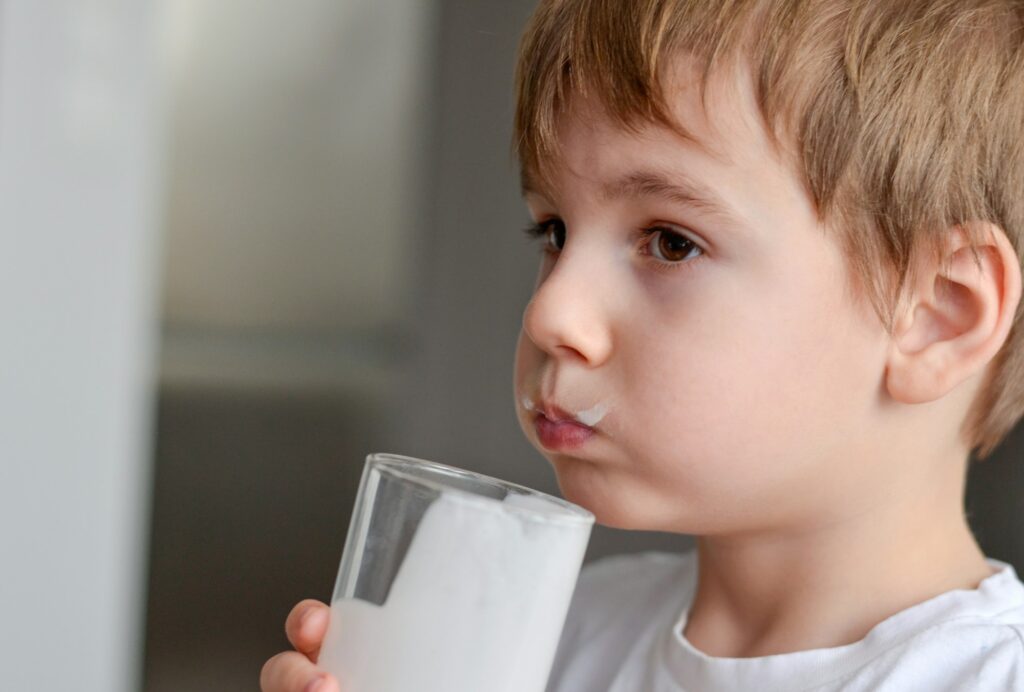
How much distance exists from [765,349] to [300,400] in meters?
1.46

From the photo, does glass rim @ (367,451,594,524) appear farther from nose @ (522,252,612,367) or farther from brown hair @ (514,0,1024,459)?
brown hair @ (514,0,1024,459)

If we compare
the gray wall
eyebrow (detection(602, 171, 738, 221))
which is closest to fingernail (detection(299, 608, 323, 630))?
eyebrow (detection(602, 171, 738, 221))

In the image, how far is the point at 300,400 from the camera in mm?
2086

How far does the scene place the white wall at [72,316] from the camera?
1234mm

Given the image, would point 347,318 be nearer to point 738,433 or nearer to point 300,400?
point 300,400

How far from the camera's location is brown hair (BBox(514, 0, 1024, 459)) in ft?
2.34

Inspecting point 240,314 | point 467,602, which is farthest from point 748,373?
point 240,314

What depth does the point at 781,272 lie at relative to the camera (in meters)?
0.72

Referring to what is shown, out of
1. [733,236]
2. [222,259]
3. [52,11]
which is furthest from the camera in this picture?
A: [222,259]

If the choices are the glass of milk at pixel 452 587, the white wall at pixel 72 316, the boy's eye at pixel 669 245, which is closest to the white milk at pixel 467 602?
the glass of milk at pixel 452 587

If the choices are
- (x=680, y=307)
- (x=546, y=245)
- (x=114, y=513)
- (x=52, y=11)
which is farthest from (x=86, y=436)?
(x=680, y=307)

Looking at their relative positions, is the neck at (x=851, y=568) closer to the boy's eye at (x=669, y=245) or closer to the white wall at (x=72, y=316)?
the boy's eye at (x=669, y=245)

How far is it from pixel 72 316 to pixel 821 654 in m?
0.88

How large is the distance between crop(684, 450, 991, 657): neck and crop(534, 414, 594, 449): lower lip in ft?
0.58
